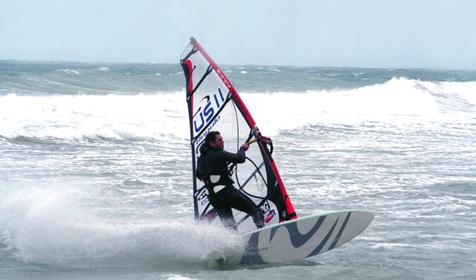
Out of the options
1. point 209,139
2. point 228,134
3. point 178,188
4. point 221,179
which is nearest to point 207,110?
point 228,134

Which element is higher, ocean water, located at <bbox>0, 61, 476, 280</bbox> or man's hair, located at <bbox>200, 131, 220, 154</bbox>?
man's hair, located at <bbox>200, 131, 220, 154</bbox>

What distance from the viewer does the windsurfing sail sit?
7070 mm

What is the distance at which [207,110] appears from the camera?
7.15 metres

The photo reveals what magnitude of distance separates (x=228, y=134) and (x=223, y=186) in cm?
75

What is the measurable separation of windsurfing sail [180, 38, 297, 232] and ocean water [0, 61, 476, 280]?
0.55 meters

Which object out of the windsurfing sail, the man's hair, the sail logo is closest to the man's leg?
the windsurfing sail

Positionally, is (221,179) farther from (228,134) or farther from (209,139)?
(228,134)

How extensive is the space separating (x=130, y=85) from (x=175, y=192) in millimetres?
22115

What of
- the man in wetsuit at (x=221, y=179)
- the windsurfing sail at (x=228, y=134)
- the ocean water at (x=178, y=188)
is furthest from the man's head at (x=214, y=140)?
the ocean water at (x=178, y=188)

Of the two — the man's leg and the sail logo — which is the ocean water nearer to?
the man's leg

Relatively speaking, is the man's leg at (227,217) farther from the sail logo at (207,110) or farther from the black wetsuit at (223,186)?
the sail logo at (207,110)

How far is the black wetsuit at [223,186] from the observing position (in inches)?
254

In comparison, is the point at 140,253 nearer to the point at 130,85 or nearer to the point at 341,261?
the point at 341,261

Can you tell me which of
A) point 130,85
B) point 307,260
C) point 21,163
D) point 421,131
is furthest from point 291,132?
point 130,85
